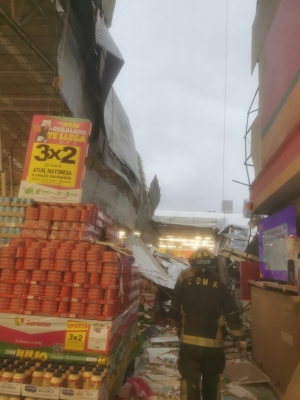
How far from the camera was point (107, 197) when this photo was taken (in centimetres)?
874

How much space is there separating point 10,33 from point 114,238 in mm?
4236

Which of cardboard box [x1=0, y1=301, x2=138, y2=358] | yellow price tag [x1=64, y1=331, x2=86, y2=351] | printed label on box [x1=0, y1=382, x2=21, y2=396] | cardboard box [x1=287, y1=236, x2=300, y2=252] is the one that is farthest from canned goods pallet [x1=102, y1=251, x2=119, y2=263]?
cardboard box [x1=287, y1=236, x2=300, y2=252]

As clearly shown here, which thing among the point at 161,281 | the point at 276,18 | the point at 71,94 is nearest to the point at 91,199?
the point at 71,94

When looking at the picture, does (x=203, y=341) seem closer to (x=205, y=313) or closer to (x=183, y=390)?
(x=205, y=313)

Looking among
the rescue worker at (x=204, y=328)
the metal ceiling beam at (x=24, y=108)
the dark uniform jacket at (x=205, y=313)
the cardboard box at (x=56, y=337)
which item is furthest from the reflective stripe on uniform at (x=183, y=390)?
the metal ceiling beam at (x=24, y=108)

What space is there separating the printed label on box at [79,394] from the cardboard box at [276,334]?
131 inches

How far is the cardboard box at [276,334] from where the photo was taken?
5188mm

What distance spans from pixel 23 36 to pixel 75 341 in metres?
4.97

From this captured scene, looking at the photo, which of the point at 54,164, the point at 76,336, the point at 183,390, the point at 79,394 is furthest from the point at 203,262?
the point at 54,164

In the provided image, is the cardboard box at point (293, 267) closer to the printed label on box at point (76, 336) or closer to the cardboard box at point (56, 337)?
the cardboard box at point (56, 337)

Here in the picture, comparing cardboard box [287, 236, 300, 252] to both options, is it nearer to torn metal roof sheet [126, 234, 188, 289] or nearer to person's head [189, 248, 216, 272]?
person's head [189, 248, 216, 272]

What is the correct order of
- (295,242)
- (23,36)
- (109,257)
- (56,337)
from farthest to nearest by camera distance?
(295,242) < (23,36) < (109,257) < (56,337)

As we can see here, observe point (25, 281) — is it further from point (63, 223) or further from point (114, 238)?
point (114, 238)

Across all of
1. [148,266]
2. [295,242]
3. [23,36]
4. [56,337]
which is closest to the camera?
[56,337]
